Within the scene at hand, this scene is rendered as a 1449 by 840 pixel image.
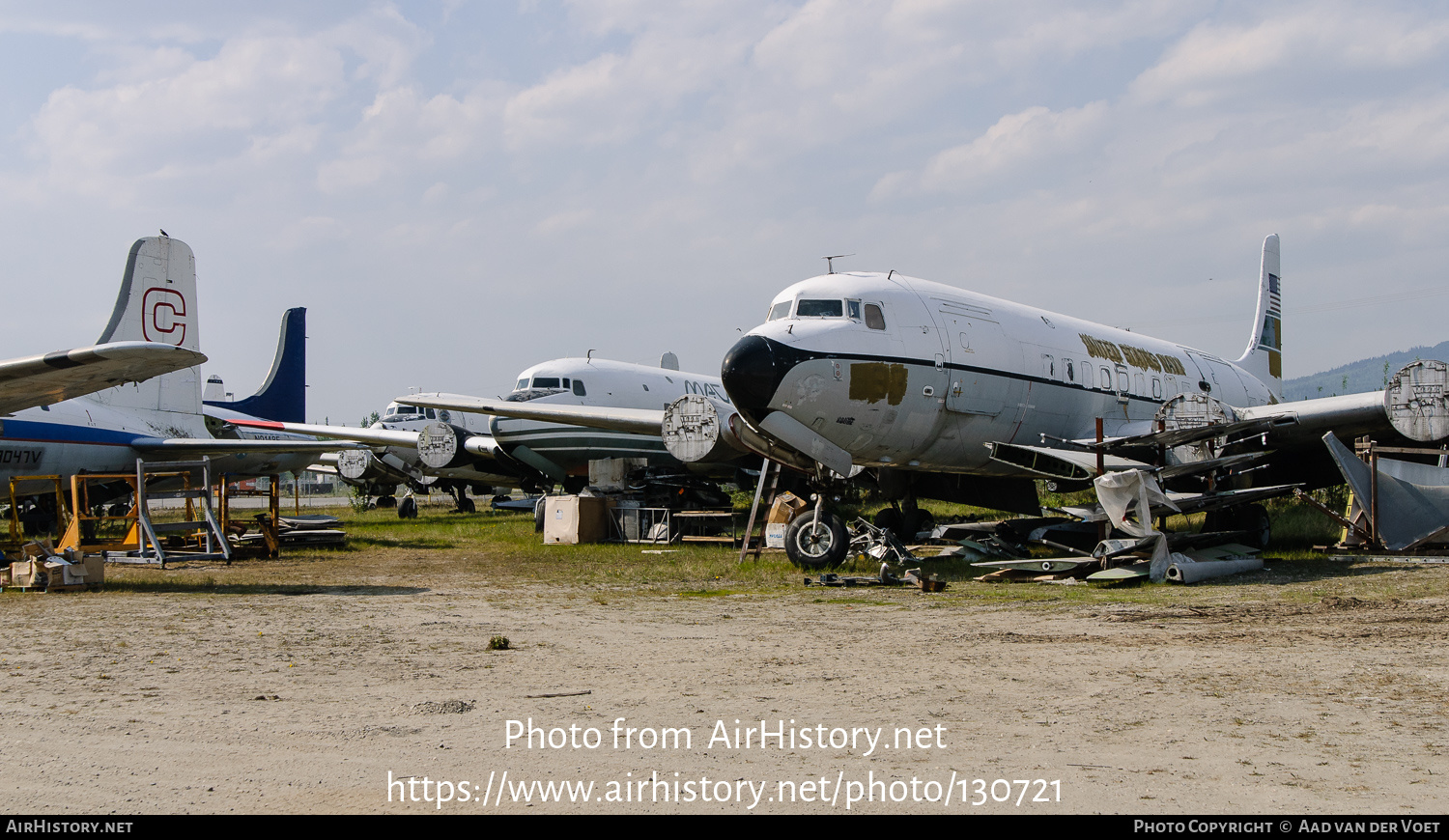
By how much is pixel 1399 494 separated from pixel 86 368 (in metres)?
16.6

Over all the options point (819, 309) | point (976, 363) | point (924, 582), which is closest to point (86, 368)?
point (819, 309)

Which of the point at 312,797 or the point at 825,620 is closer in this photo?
the point at 312,797

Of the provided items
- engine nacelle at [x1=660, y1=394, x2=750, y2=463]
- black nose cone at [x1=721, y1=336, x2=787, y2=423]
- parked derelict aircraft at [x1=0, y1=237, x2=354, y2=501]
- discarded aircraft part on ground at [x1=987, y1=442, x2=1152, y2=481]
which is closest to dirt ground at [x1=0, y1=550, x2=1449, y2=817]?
black nose cone at [x1=721, y1=336, x2=787, y2=423]

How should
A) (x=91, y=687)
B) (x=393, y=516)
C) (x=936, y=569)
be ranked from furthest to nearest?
(x=393, y=516), (x=936, y=569), (x=91, y=687)

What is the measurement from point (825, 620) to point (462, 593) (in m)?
4.40

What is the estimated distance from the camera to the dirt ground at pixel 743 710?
3783mm

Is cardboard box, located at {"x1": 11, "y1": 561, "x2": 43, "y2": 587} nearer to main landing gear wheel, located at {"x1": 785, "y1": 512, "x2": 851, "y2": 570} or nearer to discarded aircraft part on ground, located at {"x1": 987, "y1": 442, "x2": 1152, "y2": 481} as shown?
main landing gear wheel, located at {"x1": 785, "y1": 512, "x2": 851, "y2": 570}

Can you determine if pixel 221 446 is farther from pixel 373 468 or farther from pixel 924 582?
pixel 373 468

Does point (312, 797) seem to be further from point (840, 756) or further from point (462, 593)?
point (462, 593)

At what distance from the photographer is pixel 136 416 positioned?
62.7ft

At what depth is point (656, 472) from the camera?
23.9 m

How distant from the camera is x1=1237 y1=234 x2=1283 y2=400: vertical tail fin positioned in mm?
25172

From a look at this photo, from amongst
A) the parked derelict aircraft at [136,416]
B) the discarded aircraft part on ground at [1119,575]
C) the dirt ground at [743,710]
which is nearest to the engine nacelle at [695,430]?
the parked derelict aircraft at [136,416]
